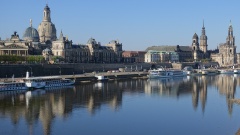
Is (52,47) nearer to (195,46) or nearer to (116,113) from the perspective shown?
(116,113)

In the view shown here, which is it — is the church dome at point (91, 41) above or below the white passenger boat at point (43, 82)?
above

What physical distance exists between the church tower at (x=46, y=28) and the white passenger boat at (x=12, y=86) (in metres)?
55.7

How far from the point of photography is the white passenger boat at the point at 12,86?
48.5 metres

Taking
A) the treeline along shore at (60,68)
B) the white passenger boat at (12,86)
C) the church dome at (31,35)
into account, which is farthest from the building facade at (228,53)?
the white passenger boat at (12,86)

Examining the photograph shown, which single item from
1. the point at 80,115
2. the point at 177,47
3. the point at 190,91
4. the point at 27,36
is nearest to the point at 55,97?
the point at 80,115

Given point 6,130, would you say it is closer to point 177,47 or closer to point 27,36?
point 27,36

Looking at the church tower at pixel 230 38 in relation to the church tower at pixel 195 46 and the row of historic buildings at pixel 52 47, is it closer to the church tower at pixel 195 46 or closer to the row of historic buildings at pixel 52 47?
the church tower at pixel 195 46

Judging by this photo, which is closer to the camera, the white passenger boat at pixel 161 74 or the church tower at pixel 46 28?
the white passenger boat at pixel 161 74

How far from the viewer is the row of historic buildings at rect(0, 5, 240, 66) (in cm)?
8888

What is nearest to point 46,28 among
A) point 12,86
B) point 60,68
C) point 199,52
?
point 60,68

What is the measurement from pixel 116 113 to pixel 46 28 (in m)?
74.3

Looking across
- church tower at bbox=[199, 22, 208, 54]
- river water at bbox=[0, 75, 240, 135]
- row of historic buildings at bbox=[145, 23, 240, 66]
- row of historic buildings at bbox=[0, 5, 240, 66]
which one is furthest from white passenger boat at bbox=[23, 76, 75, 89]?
church tower at bbox=[199, 22, 208, 54]

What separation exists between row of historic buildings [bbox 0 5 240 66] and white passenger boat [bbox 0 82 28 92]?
31883mm

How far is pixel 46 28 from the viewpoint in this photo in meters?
106
